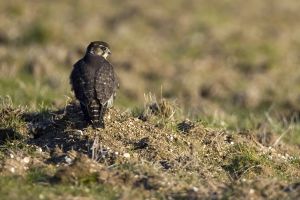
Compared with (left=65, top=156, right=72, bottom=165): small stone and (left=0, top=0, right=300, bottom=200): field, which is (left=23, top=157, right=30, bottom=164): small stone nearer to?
(left=0, top=0, right=300, bottom=200): field

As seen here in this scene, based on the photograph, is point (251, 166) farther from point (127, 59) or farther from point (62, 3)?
point (62, 3)

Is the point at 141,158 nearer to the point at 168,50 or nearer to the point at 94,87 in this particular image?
the point at 94,87

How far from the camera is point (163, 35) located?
2056 centimetres

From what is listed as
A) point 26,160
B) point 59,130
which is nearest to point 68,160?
point 26,160

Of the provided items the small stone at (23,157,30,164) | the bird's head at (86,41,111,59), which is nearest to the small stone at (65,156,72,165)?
the small stone at (23,157,30,164)

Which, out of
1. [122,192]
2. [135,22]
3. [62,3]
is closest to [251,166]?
[122,192]

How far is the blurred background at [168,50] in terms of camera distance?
15055 millimetres

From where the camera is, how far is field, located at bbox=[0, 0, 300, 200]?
296 inches

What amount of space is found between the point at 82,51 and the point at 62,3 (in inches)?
225

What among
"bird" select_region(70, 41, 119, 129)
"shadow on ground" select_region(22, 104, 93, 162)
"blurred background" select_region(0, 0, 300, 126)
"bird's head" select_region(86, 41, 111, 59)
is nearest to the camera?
"shadow on ground" select_region(22, 104, 93, 162)

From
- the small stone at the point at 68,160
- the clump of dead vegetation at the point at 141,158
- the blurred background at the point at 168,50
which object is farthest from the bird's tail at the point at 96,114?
the blurred background at the point at 168,50

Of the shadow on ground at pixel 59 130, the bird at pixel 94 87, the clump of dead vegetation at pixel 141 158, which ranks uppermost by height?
the bird at pixel 94 87

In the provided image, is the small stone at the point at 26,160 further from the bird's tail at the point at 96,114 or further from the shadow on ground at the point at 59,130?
the bird's tail at the point at 96,114

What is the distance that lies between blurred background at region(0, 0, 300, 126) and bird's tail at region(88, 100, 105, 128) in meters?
2.85
